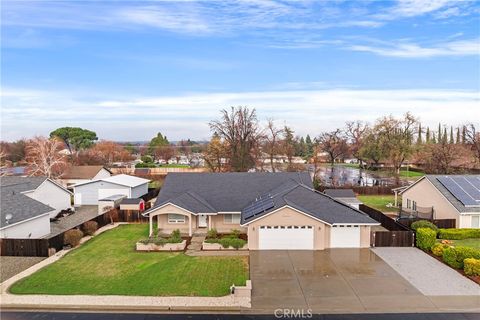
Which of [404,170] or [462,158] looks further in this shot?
[404,170]

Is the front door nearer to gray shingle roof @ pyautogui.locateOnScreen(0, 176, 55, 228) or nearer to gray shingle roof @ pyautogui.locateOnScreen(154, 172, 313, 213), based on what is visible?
gray shingle roof @ pyautogui.locateOnScreen(154, 172, 313, 213)

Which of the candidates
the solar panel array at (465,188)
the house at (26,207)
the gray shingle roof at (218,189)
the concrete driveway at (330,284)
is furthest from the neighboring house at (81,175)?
the solar panel array at (465,188)

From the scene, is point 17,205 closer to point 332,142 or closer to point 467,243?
point 467,243

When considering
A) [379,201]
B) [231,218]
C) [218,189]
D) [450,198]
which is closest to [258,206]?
[231,218]

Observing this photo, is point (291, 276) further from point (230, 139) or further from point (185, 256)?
point (230, 139)

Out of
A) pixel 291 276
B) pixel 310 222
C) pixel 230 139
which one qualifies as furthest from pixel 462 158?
pixel 291 276
